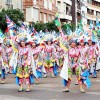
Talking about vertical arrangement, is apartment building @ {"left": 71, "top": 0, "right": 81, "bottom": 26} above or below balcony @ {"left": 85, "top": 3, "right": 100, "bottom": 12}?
below

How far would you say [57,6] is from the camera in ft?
202

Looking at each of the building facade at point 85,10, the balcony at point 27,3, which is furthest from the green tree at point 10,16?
the building facade at point 85,10

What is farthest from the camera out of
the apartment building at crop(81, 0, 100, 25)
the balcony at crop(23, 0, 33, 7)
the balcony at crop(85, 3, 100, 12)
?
the balcony at crop(85, 3, 100, 12)

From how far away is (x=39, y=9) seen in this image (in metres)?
50.2

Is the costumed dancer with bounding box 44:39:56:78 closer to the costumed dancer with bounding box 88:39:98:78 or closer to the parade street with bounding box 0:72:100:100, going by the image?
the costumed dancer with bounding box 88:39:98:78

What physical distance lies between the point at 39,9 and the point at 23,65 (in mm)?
36766

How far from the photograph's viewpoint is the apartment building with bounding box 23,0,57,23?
4706cm

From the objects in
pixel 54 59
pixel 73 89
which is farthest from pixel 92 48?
pixel 73 89

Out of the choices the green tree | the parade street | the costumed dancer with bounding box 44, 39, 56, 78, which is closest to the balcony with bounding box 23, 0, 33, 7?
the green tree

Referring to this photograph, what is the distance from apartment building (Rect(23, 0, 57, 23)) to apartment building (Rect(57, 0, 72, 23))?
455 cm

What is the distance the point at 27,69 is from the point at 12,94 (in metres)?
1.05

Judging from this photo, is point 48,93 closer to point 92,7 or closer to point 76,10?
point 76,10

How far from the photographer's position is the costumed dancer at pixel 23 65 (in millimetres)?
13711

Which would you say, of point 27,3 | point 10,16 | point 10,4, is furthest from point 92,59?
point 27,3
